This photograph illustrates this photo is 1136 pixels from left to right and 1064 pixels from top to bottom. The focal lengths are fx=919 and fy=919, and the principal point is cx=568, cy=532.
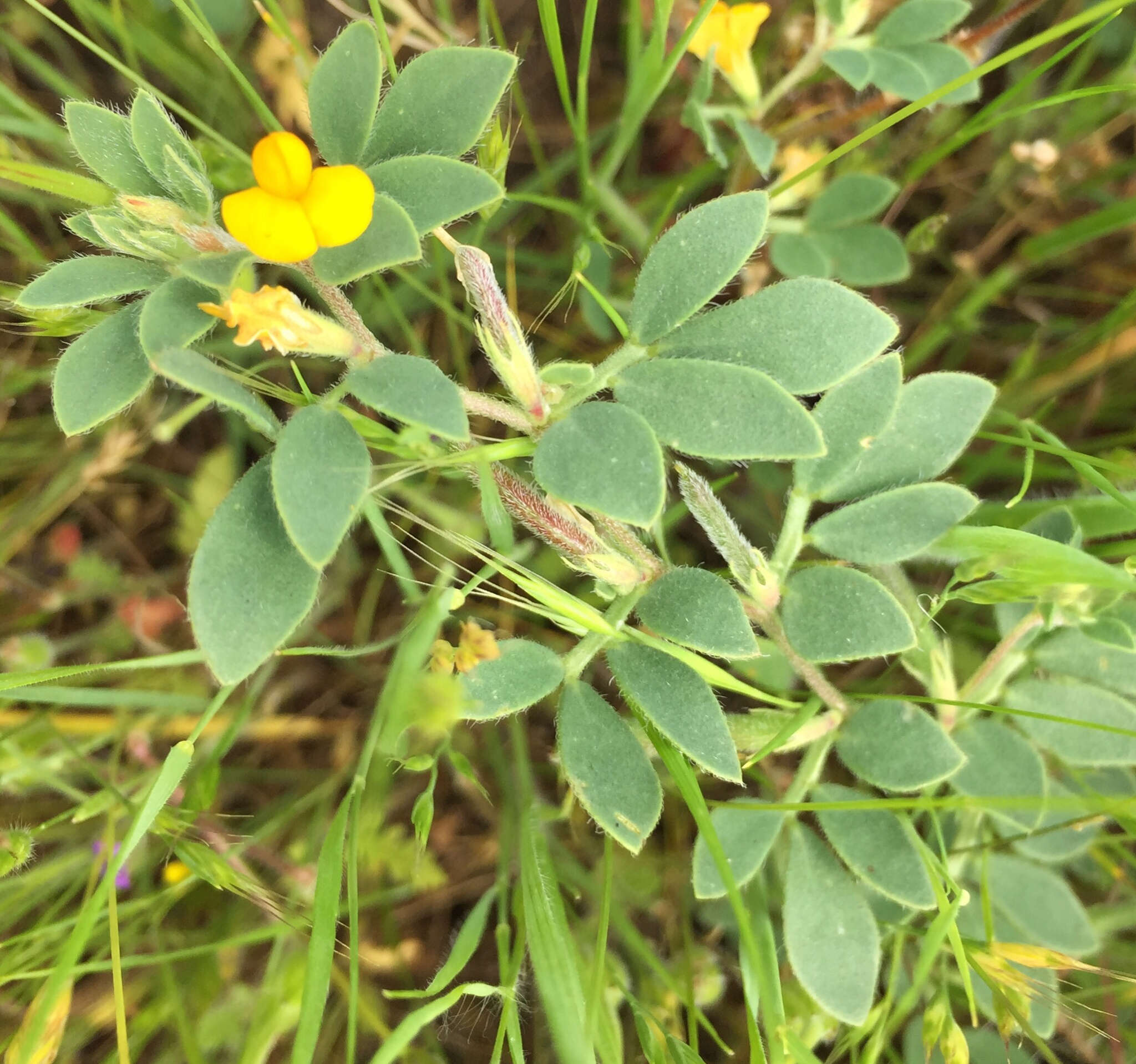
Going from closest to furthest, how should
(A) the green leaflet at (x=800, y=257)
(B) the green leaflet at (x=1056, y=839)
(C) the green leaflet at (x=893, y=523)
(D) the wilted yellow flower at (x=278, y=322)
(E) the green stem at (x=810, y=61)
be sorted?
(D) the wilted yellow flower at (x=278, y=322) → (C) the green leaflet at (x=893, y=523) → (B) the green leaflet at (x=1056, y=839) → (E) the green stem at (x=810, y=61) → (A) the green leaflet at (x=800, y=257)

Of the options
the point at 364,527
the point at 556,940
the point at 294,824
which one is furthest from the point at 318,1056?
the point at 364,527

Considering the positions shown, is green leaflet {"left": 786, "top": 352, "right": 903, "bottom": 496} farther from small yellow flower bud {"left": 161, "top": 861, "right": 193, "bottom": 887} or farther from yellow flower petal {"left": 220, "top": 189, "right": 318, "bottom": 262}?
small yellow flower bud {"left": 161, "top": 861, "right": 193, "bottom": 887}

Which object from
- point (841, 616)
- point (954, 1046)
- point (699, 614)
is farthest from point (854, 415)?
point (954, 1046)

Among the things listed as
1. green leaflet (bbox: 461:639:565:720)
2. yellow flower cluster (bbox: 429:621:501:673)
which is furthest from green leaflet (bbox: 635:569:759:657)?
yellow flower cluster (bbox: 429:621:501:673)

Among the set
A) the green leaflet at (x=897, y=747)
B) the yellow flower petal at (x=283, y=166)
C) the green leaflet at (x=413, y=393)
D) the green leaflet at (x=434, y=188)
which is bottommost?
the green leaflet at (x=897, y=747)

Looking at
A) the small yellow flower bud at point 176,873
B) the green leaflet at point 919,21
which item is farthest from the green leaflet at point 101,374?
the green leaflet at point 919,21

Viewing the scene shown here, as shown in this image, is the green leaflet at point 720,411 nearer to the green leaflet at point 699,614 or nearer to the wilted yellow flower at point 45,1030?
the green leaflet at point 699,614

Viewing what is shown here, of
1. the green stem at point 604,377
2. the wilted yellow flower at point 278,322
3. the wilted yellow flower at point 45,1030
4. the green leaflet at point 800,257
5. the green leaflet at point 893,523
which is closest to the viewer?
the wilted yellow flower at point 278,322
